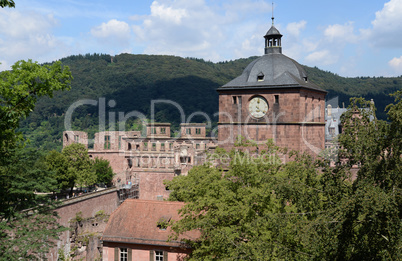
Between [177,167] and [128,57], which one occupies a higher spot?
[128,57]

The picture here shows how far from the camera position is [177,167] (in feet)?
167

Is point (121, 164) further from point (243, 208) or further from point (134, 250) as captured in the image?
point (243, 208)

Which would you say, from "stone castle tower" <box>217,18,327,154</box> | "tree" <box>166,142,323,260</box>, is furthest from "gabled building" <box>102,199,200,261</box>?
"stone castle tower" <box>217,18,327,154</box>

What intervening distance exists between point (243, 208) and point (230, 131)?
715 cm

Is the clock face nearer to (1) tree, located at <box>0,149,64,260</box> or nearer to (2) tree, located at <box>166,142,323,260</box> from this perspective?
(2) tree, located at <box>166,142,323,260</box>

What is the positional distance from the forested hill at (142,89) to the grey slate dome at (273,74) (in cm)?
8740

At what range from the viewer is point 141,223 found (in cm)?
2631

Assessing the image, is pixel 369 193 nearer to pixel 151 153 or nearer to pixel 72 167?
pixel 72 167

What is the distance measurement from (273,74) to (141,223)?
12849 millimetres

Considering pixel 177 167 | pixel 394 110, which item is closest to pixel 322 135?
pixel 394 110

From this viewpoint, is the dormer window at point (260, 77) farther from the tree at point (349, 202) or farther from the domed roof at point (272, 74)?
the tree at point (349, 202)

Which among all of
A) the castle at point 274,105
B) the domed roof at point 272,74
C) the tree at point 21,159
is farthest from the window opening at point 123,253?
the domed roof at point 272,74

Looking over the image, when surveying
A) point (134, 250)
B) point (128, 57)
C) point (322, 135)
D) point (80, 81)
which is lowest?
Result: point (134, 250)

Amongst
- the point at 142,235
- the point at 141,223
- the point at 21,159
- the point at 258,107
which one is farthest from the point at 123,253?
the point at 258,107
